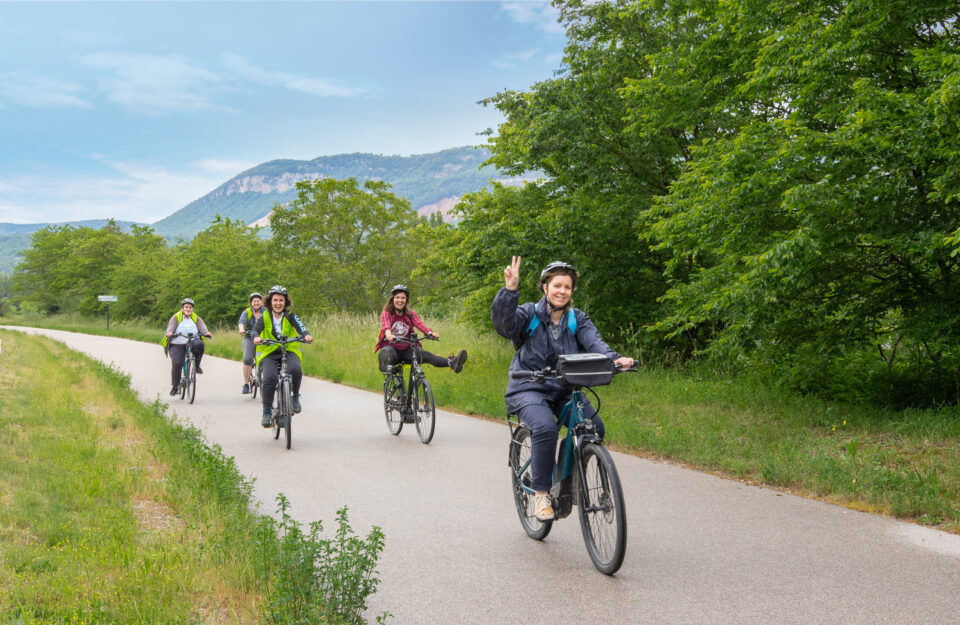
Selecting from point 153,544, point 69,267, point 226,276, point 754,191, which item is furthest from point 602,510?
point 69,267

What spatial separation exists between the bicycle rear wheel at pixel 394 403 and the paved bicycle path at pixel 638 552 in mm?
1642

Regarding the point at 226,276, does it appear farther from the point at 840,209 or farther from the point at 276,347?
the point at 840,209

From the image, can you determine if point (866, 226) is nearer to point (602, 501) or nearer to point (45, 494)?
point (602, 501)

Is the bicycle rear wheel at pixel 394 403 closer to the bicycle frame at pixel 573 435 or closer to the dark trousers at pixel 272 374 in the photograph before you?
the dark trousers at pixel 272 374

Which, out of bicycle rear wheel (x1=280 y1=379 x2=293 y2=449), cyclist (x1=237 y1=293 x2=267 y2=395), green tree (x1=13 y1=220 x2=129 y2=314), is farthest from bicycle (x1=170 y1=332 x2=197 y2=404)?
green tree (x1=13 y1=220 x2=129 y2=314)

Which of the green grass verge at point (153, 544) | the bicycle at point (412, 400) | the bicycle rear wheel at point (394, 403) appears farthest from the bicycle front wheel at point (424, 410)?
the green grass verge at point (153, 544)

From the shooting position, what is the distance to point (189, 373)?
43.6 ft

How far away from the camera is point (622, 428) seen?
896 cm

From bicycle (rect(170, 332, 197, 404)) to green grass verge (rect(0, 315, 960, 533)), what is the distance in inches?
174

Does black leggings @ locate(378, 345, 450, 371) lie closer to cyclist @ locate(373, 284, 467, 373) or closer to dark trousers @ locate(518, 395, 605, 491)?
cyclist @ locate(373, 284, 467, 373)

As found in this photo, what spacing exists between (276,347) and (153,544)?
5451mm

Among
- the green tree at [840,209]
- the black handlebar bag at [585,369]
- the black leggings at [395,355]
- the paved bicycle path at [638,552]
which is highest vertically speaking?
the green tree at [840,209]

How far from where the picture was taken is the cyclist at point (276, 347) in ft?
31.1

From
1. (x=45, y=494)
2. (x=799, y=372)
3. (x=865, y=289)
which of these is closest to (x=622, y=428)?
(x=799, y=372)
